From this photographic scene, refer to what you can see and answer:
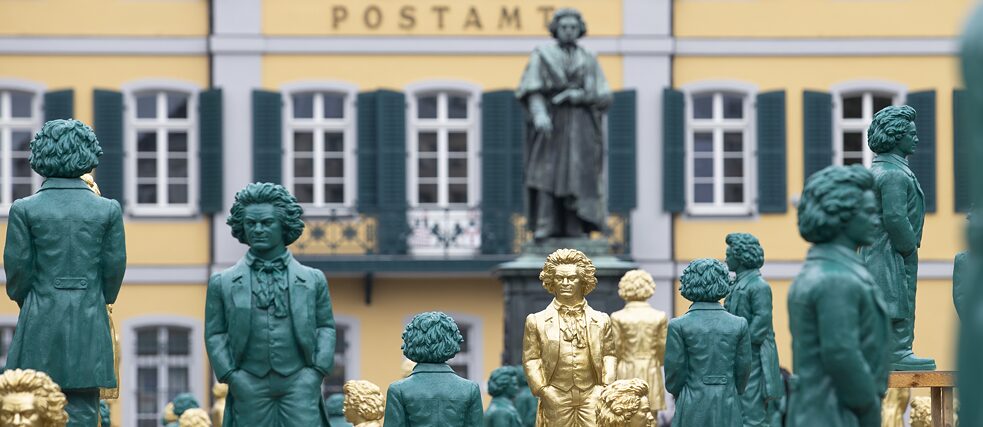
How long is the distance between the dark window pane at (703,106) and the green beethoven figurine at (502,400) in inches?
725

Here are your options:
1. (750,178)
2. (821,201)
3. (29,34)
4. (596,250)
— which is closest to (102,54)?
(29,34)

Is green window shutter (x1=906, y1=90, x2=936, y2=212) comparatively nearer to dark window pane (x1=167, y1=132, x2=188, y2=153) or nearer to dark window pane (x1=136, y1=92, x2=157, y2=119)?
dark window pane (x1=167, y1=132, x2=188, y2=153)

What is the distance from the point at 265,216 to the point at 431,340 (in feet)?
3.55

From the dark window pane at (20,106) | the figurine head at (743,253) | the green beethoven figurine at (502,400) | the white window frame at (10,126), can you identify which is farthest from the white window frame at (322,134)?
the figurine head at (743,253)

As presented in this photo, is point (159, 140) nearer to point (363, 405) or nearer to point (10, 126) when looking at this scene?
point (10, 126)

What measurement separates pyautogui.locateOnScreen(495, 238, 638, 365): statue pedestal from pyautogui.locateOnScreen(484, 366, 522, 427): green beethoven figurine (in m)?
2.40

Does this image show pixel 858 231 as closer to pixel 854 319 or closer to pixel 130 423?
pixel 854 319

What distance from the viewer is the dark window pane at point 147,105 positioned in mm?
35406

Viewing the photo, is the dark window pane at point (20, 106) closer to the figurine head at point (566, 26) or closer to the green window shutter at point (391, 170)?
the green window shutter at point (391, 170)

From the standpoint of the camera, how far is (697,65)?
35531 millimetres

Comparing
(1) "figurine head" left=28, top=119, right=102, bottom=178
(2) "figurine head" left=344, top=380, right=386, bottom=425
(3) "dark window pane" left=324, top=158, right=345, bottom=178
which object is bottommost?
(2) "figurine head" left=344, top=380, right=386, bottom=425

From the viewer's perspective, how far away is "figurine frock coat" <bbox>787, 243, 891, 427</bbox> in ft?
29.8

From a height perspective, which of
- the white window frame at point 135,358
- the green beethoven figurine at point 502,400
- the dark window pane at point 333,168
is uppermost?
the dark window pane at point 333,168

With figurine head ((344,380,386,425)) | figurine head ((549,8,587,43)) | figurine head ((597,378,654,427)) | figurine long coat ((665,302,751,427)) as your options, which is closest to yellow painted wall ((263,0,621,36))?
figurine head ((549,8,587,43))
